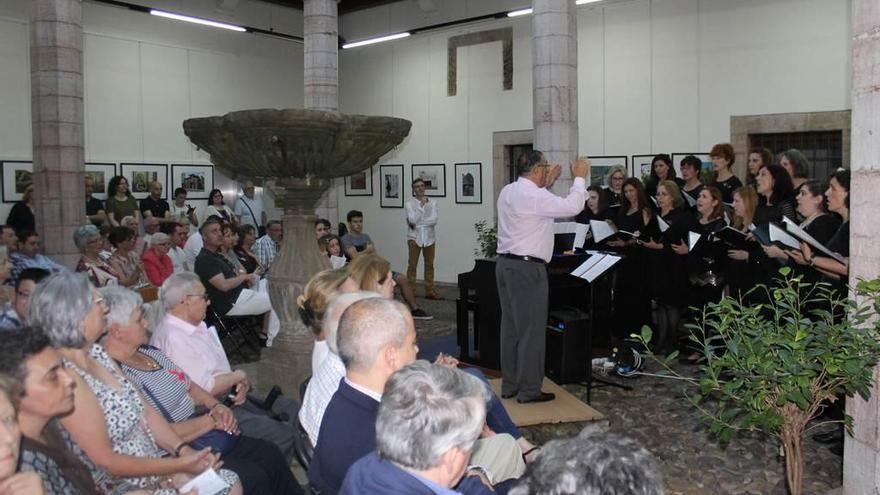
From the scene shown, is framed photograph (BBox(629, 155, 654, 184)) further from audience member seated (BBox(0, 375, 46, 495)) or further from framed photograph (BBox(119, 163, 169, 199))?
audience member seated (BBox(0, 375, 46, 495))

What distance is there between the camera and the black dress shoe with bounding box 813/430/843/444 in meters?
5.16

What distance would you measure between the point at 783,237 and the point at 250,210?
33.9ft

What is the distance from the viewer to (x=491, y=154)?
47.3 feet

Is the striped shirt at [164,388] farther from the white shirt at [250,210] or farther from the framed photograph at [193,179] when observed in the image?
the framed photograph at [193,179]

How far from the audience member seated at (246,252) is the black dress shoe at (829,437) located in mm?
5658

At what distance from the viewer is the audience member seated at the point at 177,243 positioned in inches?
352

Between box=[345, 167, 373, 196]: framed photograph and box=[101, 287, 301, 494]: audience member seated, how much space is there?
12.9 metres

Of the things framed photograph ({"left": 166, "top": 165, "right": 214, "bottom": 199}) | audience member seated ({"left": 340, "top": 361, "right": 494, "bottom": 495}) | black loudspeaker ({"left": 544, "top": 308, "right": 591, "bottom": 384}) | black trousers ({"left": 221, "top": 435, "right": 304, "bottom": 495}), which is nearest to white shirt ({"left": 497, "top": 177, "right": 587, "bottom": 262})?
black loudspeaker ({"left": 544, "top": 308, "right": 591, "bottom": 384})

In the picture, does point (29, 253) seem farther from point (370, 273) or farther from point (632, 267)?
point (632, 267)

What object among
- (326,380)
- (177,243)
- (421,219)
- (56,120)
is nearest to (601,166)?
(421,219)

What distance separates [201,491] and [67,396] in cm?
79

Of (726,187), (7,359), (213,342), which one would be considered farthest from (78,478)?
(726,187)

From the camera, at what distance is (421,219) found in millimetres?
12805

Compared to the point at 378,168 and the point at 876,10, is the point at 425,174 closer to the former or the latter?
the point at 378,168
